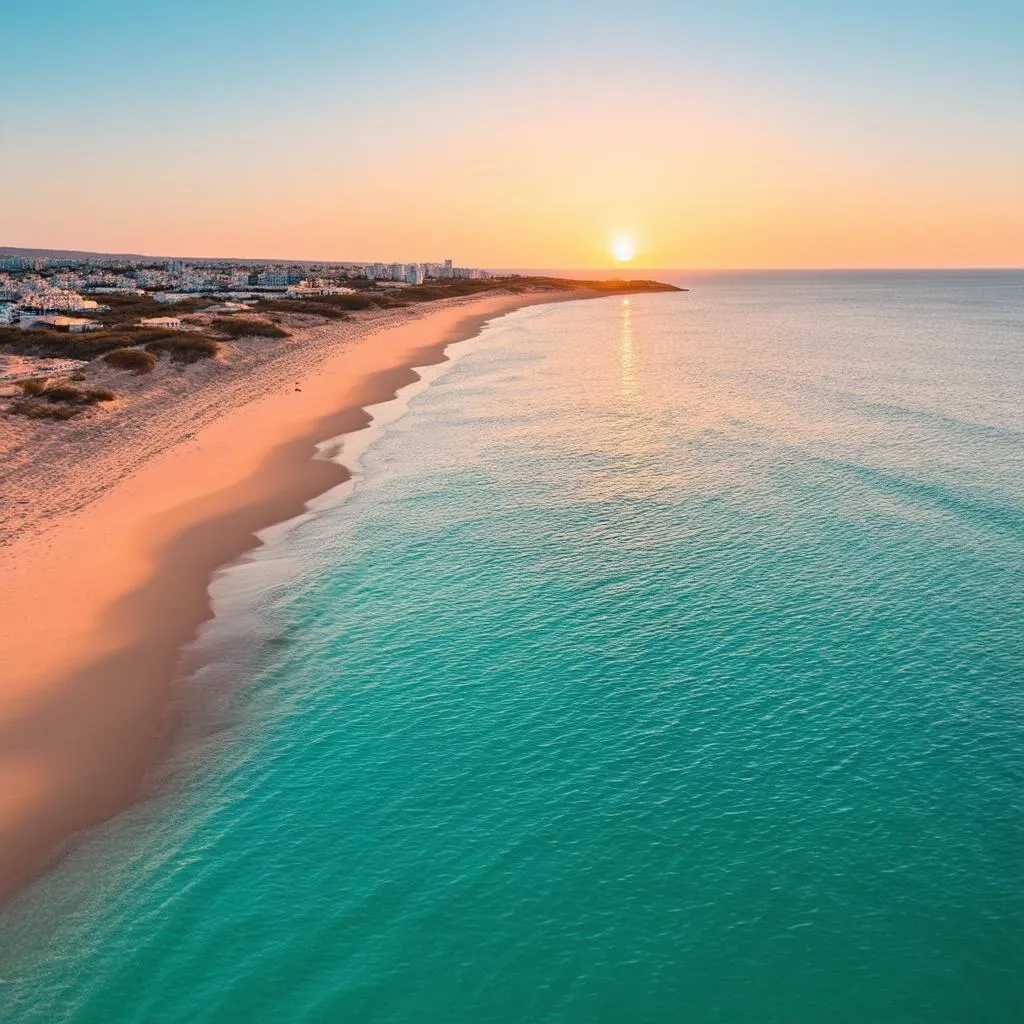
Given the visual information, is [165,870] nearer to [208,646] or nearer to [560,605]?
[208,646]

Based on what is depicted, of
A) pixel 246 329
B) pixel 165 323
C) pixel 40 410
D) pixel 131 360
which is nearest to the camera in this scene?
pixel 40 410

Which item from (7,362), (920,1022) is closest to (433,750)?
(920,1022)

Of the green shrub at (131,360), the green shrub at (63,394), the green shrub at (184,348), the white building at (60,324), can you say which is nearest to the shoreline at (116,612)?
the green shrub at (63,394)

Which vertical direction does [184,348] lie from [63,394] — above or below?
above

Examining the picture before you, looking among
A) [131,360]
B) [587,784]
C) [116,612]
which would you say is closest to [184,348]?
[131,360]

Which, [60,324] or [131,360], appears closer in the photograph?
[131,360]

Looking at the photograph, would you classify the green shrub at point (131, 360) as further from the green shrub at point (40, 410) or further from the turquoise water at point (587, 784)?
the turquoise water at point (587, 784)

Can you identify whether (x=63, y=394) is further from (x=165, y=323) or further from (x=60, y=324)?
(x=165, y=323)
